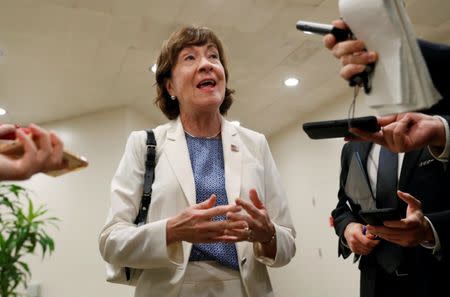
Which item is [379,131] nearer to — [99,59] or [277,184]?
[277,184]

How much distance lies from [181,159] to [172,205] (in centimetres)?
16

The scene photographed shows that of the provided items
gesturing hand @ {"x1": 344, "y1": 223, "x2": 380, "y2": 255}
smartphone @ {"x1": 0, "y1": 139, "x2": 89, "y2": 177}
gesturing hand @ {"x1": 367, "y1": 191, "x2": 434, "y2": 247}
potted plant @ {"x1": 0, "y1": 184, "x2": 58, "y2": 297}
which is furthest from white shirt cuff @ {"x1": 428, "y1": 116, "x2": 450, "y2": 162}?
potted plant @ {"x1": 0, "y1": 184, "x2": 58, "y2": 297}

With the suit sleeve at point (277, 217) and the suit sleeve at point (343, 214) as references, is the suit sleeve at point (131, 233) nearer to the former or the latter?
the suit sleeve at point (277, 217)

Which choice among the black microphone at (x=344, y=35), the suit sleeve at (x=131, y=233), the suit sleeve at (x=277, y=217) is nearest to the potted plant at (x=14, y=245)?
the suit sleeve at (x=131, y=233)

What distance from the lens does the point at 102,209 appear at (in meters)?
5.36

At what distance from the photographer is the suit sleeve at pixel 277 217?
1324 millimetres

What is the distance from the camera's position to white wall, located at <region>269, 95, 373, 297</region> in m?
5.37

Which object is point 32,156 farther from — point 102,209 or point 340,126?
point 102,209

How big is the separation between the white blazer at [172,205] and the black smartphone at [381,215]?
28cm

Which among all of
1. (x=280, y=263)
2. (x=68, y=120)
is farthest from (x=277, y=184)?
(x=68, y=120)

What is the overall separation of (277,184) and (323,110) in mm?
4578

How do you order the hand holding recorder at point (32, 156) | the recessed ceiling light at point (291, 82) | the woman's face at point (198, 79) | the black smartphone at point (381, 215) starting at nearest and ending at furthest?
the hand holding recorder at point (32, 156) → the black smartphone at point (381, 215) → the woman's face at point (198, 79) → the recessed ceiling light at point (291, 82)

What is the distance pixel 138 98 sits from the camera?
17.8 ft

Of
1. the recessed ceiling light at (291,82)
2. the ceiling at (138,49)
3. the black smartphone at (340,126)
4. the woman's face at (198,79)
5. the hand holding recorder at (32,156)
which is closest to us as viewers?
the hand holding recorder at (32,156)
